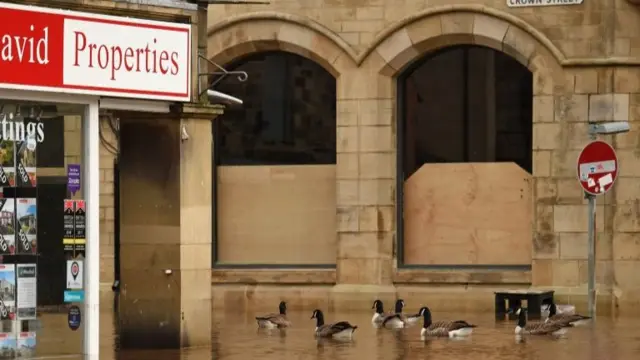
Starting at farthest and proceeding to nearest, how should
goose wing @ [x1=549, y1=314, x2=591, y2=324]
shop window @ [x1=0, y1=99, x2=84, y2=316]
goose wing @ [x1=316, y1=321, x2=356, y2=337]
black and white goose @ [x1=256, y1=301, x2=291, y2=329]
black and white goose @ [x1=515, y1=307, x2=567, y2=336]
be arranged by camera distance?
black and white goose @ [x1=256, y1=301, x2=291, y2=329], goose wing @ [x1=549, y1=314, x2=591, y2=324], black and white goose @ [x1=515, y1=307, x2=567, y2=336], goose wing @ [x1=316, y1=321, x2=356, y2=337], shop window @ [x1=0, y1=99, x2=84, y2=316]

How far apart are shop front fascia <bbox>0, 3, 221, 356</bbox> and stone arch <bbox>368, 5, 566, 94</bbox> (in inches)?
353

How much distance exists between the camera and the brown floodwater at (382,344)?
827 inches

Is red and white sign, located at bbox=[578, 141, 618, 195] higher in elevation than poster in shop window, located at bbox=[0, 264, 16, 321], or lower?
higher

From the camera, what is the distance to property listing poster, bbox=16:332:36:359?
19047mm

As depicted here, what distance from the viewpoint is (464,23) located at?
30.2m

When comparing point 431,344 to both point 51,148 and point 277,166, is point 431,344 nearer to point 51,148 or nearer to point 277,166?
point 51,148

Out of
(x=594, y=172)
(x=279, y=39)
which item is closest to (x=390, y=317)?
(x=594, y=172)

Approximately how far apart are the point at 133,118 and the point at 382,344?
427 cm

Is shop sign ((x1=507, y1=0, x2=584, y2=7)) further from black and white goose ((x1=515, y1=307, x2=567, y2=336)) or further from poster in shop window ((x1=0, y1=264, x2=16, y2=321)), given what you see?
poster in shop window ((x1=0, y1=264, x2=16, y2=321))

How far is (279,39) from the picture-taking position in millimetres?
31172

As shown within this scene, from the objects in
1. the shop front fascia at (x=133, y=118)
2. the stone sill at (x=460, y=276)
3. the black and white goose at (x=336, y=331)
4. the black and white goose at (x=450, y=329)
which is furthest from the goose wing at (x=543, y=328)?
the stone sill at (x=460, y=276)

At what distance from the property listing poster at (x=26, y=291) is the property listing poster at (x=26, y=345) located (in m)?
0.17

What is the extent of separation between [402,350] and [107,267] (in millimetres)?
10496

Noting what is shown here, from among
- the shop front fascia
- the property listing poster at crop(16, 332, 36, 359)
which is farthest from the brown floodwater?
the shop front fascia
